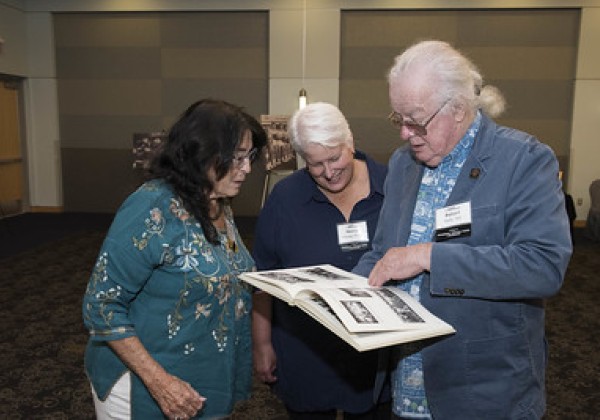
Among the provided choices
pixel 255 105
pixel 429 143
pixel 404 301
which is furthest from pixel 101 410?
pixel 255 105

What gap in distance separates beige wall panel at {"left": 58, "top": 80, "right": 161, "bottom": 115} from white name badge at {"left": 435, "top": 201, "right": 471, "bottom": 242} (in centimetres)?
878

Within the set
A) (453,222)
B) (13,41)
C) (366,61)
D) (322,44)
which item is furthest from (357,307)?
(13,41)

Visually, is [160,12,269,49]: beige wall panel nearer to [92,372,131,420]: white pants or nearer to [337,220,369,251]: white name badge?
[337,220,369,251]: white name badge

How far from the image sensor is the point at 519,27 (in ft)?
28.5

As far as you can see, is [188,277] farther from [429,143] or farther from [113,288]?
[429,143]

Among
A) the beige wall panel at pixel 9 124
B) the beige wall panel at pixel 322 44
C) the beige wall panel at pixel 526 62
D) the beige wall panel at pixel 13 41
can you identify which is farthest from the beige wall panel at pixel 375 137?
the beige wall panel at pixel 9 124

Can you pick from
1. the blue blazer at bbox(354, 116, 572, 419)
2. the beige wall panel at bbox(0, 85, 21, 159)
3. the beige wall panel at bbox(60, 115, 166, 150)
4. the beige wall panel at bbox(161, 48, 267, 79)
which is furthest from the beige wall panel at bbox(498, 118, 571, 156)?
the beige wall panel at bbox(0, 85, 21, 159)

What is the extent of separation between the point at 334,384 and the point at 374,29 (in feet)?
26.3

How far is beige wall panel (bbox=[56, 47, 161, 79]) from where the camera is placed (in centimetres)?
931

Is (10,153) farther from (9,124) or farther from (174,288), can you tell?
(174,288)

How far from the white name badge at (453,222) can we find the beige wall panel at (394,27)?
813 centimetres

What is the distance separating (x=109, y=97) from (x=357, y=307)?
9274mm

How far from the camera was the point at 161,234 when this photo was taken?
54.4 inches

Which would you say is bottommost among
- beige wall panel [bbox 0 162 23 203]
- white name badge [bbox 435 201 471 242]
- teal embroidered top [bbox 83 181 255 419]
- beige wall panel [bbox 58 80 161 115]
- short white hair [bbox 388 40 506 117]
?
beige wall panel [bbox 0 162 23 203]
